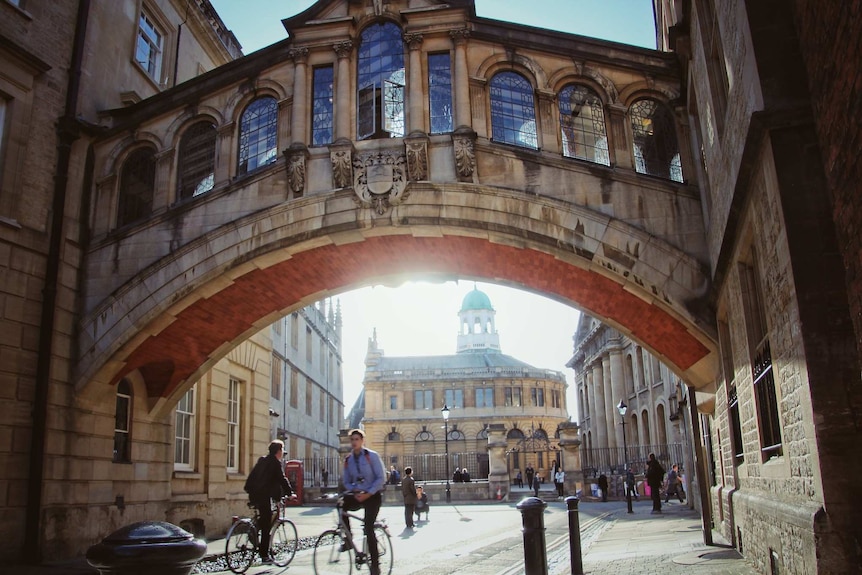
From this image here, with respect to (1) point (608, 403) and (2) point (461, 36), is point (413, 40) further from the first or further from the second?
(1) point (608, 403)

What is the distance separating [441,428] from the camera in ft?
230

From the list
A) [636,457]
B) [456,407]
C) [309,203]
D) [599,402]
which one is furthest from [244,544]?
[456,407]

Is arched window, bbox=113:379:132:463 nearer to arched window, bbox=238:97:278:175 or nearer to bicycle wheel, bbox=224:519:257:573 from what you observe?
arched window, bbox=238:97:278:175

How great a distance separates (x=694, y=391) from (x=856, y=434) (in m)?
8.29

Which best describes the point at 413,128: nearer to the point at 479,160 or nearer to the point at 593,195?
the point at 479,160

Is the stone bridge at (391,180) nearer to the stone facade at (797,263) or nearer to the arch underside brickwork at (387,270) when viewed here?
the arch underside brickwork at (387,270)

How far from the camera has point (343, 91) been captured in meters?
12.9

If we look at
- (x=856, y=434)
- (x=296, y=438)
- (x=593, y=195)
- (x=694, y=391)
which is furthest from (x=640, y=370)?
(x=856, y=434)

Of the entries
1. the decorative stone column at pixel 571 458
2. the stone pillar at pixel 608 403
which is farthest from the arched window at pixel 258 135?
the stone pillar at pixel 608 403

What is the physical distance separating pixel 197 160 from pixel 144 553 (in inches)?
440

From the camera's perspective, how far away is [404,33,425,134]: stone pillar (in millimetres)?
12562

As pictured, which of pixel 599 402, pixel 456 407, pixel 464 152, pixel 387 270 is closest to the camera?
pixel 464 152

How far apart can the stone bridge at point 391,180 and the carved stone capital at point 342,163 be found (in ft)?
0.09

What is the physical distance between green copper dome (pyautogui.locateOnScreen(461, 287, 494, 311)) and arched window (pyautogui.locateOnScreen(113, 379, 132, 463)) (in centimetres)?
7676
